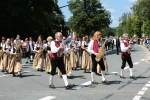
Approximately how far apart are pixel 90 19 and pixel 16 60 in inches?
2080

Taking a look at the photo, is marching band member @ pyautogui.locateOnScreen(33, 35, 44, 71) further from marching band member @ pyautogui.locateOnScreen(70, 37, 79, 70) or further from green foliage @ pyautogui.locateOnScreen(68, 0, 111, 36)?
green foliage @ pyautogui.locateOnScreen(68, 0, 111, 36)

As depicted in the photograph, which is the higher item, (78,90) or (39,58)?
(39,58)

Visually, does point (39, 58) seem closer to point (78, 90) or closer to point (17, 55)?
point (17, 55)

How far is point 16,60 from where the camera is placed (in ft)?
43.8

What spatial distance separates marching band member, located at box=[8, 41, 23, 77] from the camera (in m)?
13.2

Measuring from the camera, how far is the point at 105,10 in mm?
70250

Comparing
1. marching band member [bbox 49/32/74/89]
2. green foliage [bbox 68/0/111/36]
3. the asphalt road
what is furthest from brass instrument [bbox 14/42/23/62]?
green foliage [bbox 68/0/111/36]

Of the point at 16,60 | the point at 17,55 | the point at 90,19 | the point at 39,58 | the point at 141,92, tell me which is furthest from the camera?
the point at 90,19

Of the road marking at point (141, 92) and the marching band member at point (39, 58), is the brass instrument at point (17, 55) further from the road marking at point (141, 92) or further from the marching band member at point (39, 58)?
the road marking at point (141, 92)

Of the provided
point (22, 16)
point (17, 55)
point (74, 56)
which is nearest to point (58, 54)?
point (17, 55)

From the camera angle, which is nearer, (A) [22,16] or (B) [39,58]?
(B) [39,58]

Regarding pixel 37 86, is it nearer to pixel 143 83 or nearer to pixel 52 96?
pixel 52 96

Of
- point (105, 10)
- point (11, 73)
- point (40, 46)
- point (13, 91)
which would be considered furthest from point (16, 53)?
Answer: point (105, 10)

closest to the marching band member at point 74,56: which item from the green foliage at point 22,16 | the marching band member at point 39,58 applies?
the marching band member at point 39,58
